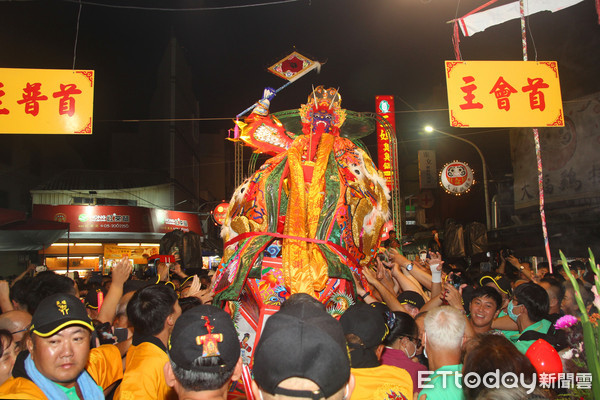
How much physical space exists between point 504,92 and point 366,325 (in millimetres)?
5351

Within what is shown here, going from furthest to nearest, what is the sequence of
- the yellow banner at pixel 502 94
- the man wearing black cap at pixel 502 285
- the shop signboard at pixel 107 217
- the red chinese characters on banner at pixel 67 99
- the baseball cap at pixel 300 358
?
the shop signboard at pixel 107 217, the red chinese characters on banner at pixel 67 99, the yellow banner at pixel 502 94, the man wearing black cap at pixel 502 285, the baseball cap at pixel 300 358

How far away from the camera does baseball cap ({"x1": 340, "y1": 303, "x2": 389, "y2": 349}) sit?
264cm

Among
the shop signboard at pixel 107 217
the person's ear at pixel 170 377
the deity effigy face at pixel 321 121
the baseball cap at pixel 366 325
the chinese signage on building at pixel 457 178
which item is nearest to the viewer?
the person's ear at pixel 170 377

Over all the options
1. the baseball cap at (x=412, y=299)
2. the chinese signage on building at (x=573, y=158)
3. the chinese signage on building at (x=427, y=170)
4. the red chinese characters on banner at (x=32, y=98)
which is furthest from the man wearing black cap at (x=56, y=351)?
the chinese signage on building at (x=427, y=170)

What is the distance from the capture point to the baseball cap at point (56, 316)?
2422mm

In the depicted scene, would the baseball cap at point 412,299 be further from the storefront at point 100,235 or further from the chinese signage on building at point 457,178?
the storefront at point 100,235

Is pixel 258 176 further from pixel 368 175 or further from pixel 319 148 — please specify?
pixel 368 175

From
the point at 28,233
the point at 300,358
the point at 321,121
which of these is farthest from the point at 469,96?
the point at 28,233

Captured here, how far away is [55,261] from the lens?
70.3 feet

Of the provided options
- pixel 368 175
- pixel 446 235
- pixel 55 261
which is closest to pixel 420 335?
pixel 368 175

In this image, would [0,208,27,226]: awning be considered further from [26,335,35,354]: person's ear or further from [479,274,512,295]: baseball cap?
[479,274,512,295]: baseball cap

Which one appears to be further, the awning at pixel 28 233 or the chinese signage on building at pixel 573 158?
the chinese signage on building at pixel 573 158

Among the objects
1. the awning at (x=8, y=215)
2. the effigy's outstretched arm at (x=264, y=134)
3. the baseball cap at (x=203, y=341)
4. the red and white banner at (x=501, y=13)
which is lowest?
the baseball cap at (x=203, y=341)

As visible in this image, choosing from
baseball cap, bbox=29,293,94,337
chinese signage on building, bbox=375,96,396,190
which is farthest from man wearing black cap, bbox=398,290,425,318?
chinese signage on building, bbox=375,96,396,190
